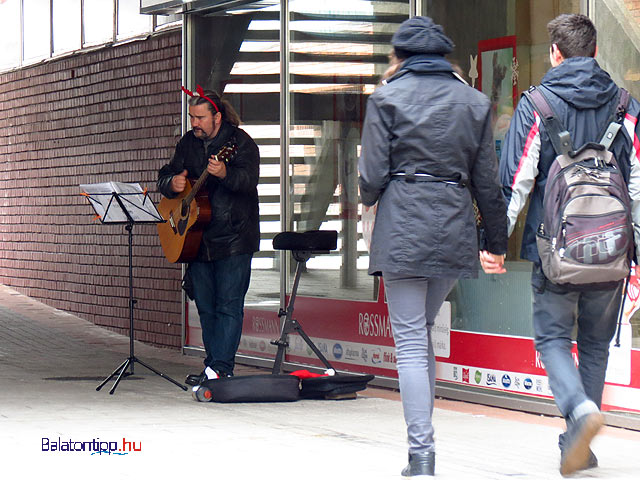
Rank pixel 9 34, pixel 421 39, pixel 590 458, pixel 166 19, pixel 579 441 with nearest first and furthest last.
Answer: pixel 579 441, pixel 421 39, pixel 590 458, pixel 166 19, pixel 9 34

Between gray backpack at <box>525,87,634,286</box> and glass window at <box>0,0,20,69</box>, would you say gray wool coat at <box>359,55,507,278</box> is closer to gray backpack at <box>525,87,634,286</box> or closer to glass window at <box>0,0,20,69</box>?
gray backpack at <box>525,87,634,286</box>

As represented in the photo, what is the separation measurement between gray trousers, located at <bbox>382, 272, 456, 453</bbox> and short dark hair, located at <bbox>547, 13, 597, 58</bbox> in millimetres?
1059

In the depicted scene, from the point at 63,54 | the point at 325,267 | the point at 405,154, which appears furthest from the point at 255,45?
the point at 405,154

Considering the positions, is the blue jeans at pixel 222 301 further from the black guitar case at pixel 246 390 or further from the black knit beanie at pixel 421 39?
the black knit beanie at pixel 421 39

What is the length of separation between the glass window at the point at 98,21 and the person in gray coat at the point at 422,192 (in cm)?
799

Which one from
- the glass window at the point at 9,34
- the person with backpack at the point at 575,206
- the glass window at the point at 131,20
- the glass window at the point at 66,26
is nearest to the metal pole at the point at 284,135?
the glass window at the point at 131,20

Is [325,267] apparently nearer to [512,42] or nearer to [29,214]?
[512,42]

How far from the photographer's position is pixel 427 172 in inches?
196

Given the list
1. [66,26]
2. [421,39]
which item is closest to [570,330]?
[421,39]

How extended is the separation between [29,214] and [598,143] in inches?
407

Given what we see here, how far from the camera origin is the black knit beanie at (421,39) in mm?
5047

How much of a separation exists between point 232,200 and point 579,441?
149 inches

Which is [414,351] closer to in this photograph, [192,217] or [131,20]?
[192,217]

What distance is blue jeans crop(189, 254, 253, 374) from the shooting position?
8.24m
